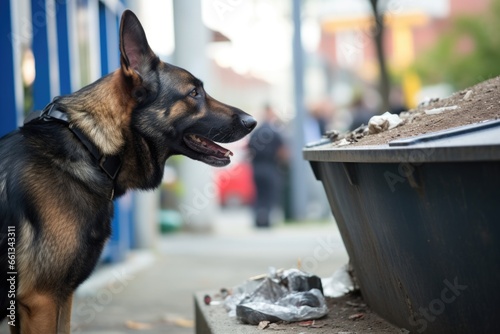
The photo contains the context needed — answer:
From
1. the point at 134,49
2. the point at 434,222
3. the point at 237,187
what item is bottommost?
the point at 237,187

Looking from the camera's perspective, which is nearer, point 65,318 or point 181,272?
point 65,318

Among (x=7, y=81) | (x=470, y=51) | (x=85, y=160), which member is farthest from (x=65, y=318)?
(x=470, y=51)

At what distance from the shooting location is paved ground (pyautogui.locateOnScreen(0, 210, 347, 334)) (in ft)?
23.4

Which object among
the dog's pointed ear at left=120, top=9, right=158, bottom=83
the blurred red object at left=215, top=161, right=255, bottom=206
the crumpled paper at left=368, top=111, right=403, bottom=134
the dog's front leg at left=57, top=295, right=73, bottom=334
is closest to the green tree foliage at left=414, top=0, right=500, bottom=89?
the blurred red object at left=215, top=161, right=255, bottom=206

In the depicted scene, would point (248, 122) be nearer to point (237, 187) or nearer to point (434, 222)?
point (434, 222)

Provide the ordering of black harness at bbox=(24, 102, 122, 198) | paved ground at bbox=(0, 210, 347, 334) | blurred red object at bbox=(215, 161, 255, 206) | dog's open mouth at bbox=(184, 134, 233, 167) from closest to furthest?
black harness at bbox=(24, 102, 122, 198), dog's open mouth at bbox=(184, 134, 233, 167), paved ground at bbox=(0, 210, 347, 334), blurred red object at bbox=(215, 161, 255, 206)

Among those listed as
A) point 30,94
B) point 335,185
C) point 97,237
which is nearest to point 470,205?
point 335,185

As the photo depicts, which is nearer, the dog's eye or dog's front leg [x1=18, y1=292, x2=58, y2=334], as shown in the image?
dog's front leg [x1=18, y1=292, x2=58, y2=334]

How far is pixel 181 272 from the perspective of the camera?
33.3 ft

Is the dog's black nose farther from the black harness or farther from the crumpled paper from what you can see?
the black harness

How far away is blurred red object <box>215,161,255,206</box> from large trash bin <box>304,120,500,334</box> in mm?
19933

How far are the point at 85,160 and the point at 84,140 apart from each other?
101 millimetres

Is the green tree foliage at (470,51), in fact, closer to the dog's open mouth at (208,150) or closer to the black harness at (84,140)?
the dog's open mouth at (208,150)

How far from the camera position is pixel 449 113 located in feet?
13.5
